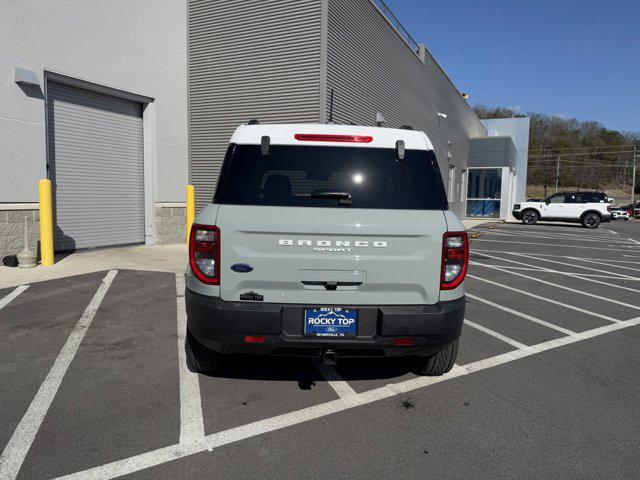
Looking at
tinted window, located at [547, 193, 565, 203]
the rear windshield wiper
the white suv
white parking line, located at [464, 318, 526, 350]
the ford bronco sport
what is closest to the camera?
the ford bronco sport

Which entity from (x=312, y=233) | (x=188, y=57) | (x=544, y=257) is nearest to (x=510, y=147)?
(x=544, y=257)

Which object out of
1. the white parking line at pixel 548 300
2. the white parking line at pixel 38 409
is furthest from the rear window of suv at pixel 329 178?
the white parking line at pixel 548 300

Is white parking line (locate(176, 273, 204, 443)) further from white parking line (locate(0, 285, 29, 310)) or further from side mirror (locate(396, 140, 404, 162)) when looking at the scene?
white parking line (locate(0, 285, 29, 310))

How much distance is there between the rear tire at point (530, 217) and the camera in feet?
A: 89.5

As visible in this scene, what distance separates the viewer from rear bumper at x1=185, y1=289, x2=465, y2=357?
10.0 feet

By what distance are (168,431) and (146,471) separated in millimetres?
430

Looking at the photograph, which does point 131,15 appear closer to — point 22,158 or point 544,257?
point 22,158

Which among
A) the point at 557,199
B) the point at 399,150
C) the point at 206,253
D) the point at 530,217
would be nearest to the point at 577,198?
the point at 557,199

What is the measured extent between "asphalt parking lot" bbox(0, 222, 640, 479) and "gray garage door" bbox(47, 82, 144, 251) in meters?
4.89

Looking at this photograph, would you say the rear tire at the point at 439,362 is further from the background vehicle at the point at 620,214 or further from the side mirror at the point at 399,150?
the background vehicle at the point at 620,214

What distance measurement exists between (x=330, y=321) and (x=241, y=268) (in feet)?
2.19

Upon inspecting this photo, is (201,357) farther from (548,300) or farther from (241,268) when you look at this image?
(548,300)

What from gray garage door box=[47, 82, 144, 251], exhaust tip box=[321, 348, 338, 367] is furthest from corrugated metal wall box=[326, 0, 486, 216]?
exhaust tip box=[321, 348, 338, 367]

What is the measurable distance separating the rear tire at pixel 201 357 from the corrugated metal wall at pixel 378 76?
917 centimetres
